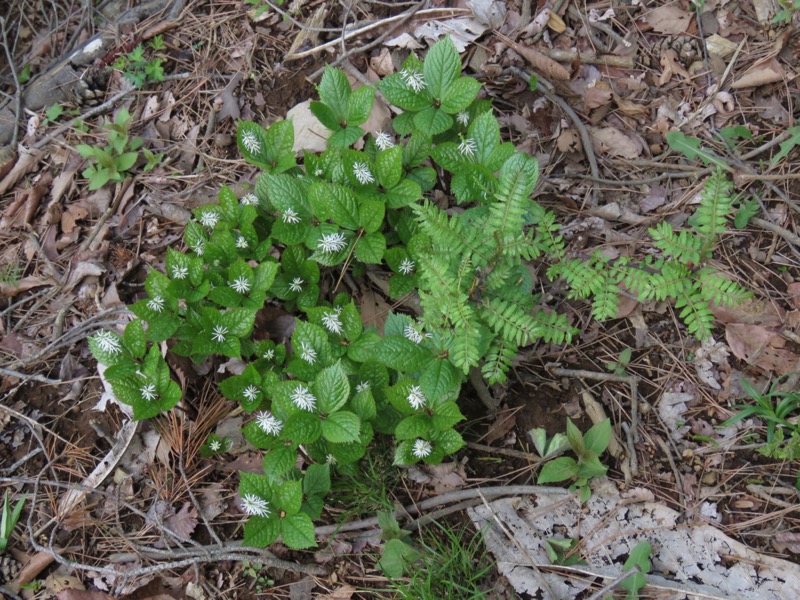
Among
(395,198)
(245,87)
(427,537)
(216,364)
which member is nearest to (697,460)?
(427,537)

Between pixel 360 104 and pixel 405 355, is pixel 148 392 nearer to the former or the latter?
pixel 405 355

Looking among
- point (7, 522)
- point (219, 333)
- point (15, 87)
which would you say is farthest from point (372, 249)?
point (15, 87)

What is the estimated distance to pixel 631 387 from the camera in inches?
93.3

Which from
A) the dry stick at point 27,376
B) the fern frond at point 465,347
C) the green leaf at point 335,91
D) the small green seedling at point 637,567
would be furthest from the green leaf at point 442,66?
the dry stick at point 27,376

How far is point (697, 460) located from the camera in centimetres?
223

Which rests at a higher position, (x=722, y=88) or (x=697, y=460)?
(x=722, y=88)

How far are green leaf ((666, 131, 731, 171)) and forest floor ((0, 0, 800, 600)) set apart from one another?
0.11 feet

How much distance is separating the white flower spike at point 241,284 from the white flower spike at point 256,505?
0.82 m

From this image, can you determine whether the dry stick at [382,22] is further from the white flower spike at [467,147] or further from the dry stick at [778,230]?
the dry stick at [778,230]

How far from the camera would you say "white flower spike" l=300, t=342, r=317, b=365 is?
218 cm

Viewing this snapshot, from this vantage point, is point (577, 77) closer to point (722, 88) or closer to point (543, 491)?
point (722, 88)

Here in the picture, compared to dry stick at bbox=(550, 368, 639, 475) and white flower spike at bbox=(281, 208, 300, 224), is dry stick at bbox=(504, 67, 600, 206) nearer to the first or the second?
dry stick at bbox=(550, 368, 639, 475)

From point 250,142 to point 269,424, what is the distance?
4.00 feet

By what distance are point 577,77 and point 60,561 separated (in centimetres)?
326
